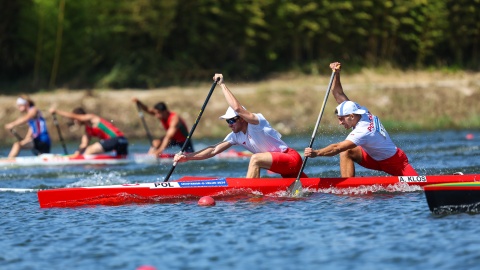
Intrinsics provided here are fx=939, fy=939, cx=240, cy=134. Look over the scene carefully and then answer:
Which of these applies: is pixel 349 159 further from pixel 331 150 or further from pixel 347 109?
pixel 347 109

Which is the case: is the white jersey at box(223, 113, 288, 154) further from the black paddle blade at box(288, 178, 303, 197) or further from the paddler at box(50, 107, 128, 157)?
the paddler at box(50, 107, 128, 157)

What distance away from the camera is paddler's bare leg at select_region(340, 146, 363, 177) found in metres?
13.7

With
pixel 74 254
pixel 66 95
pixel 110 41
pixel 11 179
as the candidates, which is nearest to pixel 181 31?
pixel 110 41

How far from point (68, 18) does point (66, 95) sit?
3.10 metres

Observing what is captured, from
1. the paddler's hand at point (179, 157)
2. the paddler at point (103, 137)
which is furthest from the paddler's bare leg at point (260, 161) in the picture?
the paddler at point (103, 137)

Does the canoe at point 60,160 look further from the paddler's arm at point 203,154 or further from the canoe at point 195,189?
the paddler's arm at point 203,154

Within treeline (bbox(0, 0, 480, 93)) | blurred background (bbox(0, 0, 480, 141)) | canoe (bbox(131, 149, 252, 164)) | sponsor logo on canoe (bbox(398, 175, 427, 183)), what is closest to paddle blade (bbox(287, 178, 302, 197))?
sponsor logo on canoe (bbox(398, 175, 427, 183))

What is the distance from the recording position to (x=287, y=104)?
33406mm

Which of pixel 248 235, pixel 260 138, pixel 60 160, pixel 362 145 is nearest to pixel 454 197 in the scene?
pixel 362 145

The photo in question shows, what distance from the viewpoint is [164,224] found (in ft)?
38.1

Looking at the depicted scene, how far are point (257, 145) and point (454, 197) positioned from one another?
3237 mm

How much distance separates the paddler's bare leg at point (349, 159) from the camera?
13.7 m

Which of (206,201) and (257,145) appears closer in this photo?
(206,201)

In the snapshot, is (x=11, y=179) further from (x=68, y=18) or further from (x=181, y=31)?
(x=181, y=31)
